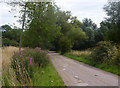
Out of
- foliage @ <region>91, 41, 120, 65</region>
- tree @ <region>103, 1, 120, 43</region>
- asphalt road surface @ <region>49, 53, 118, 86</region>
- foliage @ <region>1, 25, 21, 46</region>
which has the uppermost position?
tree @ <region>103, 1, 120, 43</region>

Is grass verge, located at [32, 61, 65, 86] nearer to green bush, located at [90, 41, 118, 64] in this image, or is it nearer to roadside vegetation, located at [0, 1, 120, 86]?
roadside vegetation, located at [0, 1, 120, 86]

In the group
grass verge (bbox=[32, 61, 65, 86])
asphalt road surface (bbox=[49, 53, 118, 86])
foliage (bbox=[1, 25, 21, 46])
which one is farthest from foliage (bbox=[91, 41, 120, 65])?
foliage (bbox=[1, 25, 21, 46])

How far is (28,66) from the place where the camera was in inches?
247

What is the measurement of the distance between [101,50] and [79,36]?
31.3 m

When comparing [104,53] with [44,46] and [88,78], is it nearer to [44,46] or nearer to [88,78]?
[88,78]

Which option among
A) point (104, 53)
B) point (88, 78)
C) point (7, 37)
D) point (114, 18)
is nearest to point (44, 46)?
point (7, 37)

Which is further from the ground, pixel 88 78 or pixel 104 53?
pixel 104 53

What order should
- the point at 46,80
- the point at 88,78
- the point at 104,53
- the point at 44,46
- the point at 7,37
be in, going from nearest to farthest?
the point at 46,80, the point at 88,78, the point at 104,53, the point at 7,37, the point at 44,46

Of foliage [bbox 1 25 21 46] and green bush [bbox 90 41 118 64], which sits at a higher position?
foliage [bbox 1 25 21 46]

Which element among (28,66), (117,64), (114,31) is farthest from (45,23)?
(28,66)

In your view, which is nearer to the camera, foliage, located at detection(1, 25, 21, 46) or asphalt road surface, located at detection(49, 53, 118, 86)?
asphalt road surface, located at detection(49, 53, 118, 86)

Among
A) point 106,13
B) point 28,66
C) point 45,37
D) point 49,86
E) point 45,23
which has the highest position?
point 106,13

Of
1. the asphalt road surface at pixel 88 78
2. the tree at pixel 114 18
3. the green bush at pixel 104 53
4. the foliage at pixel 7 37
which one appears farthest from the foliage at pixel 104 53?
the tree at pixel 114 18

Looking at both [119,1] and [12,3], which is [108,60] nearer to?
[12,3]
